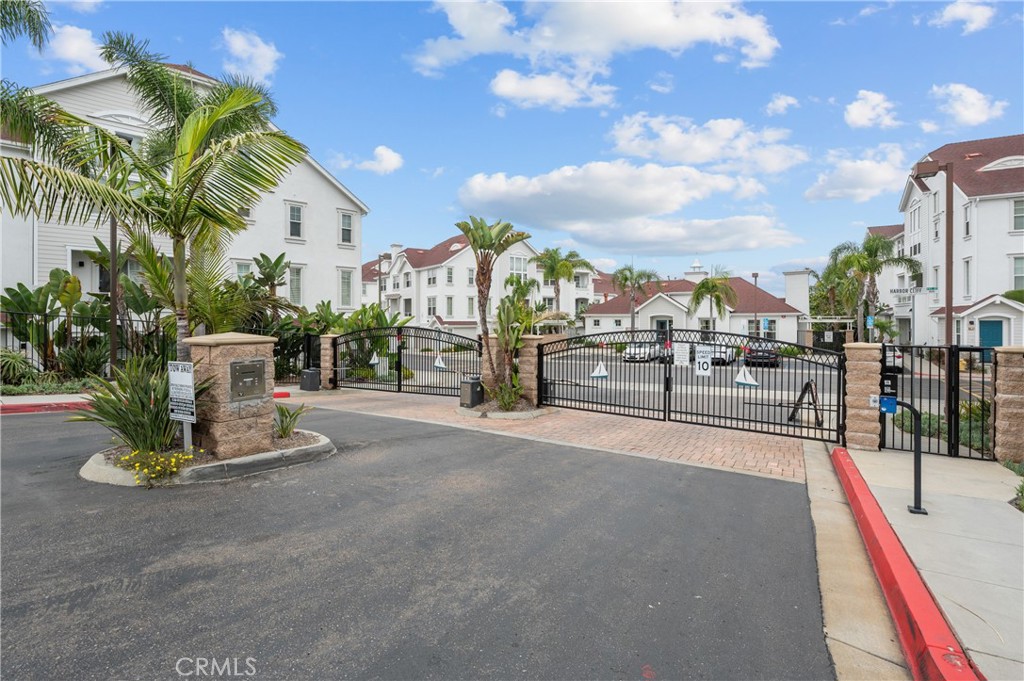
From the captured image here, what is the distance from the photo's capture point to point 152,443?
6867 millimetres

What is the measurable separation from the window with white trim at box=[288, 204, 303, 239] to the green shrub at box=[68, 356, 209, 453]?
2032 cm

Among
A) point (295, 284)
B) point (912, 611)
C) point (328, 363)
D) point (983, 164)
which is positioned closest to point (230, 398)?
point (912, 611)

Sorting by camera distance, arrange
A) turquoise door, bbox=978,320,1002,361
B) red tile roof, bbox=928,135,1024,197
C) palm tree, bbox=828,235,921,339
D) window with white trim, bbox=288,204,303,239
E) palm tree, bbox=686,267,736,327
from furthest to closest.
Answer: palm tree, bbox=686,267,736,327 → red tile roof, bbox=928,135,1024,197 → palm tree, bbox=828,235,921,339 → turquoise door, bbox=978,320,1002,361 → window with white trim, bbox=288,204,303,239

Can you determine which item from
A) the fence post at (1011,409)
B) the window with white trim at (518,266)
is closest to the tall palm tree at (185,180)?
the fence post at (1011,409)

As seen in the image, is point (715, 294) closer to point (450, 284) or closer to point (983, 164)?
point (983, 164)

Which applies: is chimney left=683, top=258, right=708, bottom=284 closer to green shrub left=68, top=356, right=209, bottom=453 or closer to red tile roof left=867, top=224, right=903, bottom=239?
red tile roof left=867, top=224, right=903, bottom=239

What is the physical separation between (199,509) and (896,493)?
A: 25.3ft

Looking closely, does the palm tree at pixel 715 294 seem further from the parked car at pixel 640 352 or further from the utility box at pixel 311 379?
the utility box at pixel 311 379

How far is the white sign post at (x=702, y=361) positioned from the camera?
10547 millimetres

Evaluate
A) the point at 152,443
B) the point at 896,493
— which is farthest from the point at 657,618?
the point at 152,443

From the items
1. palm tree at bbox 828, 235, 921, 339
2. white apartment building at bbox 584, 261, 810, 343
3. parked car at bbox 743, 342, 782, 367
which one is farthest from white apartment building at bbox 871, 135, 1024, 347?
parked car at bbox 743, 342, 782, 367

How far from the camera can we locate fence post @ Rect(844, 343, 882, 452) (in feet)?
→ 28.0

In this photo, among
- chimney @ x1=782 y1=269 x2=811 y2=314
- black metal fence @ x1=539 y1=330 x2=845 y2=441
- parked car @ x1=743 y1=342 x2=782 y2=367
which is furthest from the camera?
chimney @ x1=782 y1=269 x2=811 y2=314

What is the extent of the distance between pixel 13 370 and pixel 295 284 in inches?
485
